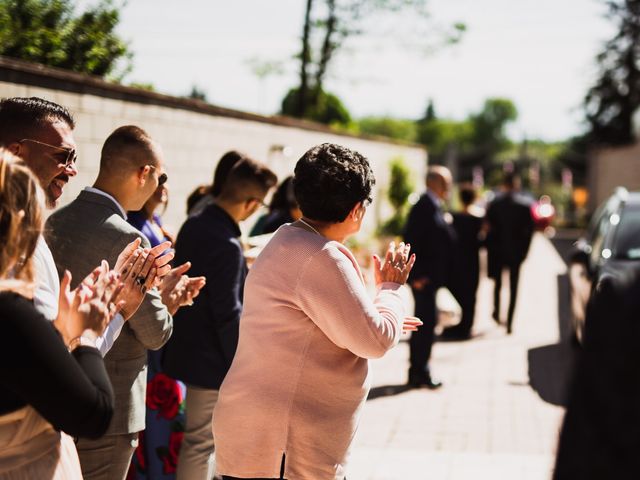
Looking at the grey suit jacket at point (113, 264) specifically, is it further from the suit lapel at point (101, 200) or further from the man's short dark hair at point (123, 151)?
the man's short dark hair at point (123, 151)

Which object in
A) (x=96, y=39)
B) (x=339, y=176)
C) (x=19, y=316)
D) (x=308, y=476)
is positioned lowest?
(x=308, y=476)

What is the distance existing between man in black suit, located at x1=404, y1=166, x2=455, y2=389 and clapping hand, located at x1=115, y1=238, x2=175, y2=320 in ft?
15.3

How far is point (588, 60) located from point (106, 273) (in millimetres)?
56154

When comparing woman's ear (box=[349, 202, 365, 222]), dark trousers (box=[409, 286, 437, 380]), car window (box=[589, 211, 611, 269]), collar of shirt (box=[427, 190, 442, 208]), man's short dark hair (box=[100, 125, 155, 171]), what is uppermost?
man's short dark hair (box=[100, 125, 155, 171])

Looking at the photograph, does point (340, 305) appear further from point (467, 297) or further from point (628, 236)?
point (467, 297)

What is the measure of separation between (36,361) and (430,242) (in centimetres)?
564

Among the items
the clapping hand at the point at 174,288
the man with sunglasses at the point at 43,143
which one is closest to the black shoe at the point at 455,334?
the clapping hand at the point at 174,288

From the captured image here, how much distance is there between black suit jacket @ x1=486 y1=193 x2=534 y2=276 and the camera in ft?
33.4

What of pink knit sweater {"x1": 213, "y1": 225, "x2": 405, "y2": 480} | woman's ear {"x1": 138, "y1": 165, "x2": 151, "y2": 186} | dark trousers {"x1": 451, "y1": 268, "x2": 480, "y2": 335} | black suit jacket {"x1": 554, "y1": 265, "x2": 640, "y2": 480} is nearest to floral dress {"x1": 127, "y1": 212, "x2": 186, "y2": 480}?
woman's ear {"x1": 138, "y1": 165, "x2": 151, "y2": 186}

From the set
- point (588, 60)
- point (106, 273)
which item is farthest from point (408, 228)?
point (588, 60)

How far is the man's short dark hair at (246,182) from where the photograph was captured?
411 centimetres

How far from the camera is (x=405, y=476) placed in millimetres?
4961

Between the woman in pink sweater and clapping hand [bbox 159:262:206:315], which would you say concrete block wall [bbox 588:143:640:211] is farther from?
the woman in pink sweater

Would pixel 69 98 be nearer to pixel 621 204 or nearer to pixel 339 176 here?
pixel 339 176
